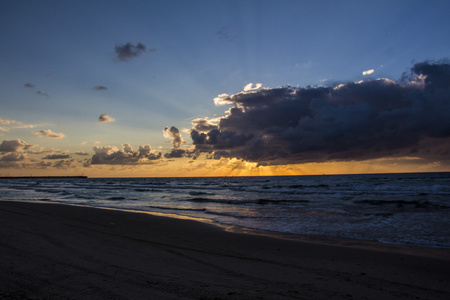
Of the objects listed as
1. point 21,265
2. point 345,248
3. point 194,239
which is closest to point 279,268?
point 345,248

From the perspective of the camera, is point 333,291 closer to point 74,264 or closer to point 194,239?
point 74,264

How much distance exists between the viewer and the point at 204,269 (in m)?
6.13

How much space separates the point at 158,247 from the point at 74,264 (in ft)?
8.95

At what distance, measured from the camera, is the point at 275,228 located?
1352 cm

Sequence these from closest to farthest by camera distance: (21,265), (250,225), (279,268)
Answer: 1. (21,265)
2. (279,268)
3. (250,225)

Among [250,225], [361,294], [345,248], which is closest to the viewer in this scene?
[361,294]

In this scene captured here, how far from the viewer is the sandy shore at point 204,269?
4711 mm

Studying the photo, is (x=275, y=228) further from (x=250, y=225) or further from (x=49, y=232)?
(x=49, y=232)

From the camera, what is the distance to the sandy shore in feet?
15.5

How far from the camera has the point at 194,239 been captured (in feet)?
33.2

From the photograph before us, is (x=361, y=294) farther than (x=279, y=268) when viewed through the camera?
No

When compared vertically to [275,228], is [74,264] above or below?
above

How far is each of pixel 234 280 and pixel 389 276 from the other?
139 inches

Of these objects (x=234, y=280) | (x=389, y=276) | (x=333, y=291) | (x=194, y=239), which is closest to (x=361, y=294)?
(x=333, y=291)
